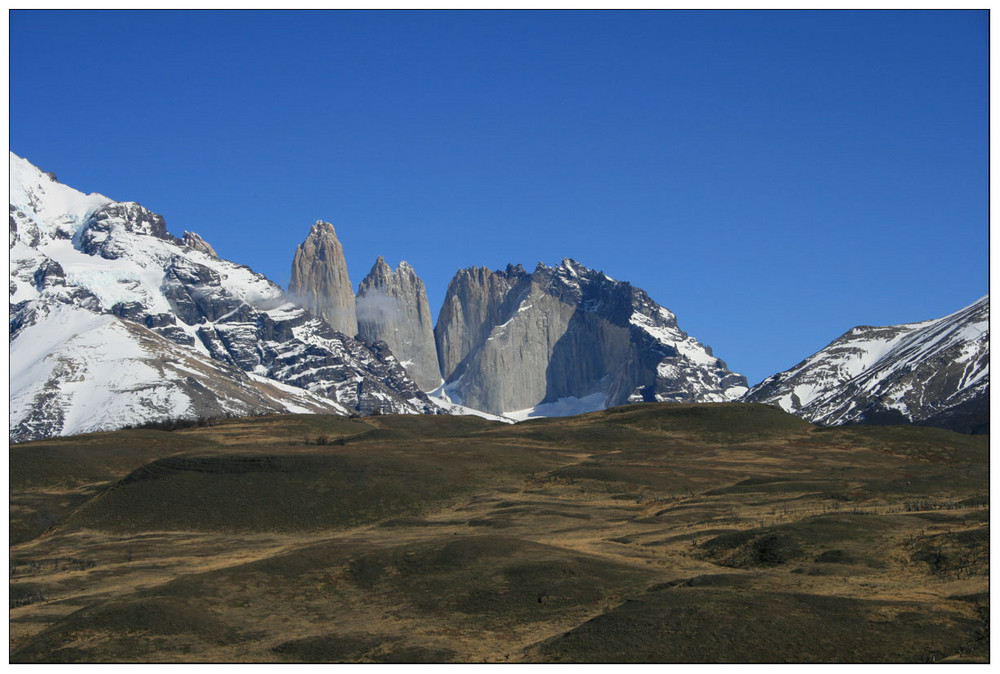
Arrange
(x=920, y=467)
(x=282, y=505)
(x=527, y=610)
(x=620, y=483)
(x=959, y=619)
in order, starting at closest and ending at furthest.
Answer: (x=959, y=619), (x=527, y=610), (x=282, y=505), (x=620, y=483), (x=920, y=467)

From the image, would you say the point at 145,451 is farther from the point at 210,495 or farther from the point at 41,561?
the point at 41,561

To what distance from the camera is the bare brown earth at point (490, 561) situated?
58.7 m

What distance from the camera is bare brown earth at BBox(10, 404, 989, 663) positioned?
192 feet

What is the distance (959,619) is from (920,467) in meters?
103

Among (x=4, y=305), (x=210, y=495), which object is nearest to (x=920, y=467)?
(x=210, y=495)

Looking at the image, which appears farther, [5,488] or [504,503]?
[504,503]

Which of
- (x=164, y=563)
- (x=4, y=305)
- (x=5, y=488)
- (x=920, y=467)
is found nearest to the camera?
(x=5, y=488)

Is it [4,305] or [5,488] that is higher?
[4,305]

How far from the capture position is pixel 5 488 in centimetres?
4259

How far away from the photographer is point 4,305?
157 feet

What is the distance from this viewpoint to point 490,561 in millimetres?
78125
